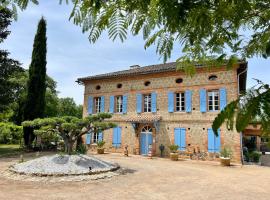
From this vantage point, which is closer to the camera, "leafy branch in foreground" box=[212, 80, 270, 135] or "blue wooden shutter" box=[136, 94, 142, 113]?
"leafy branch in foreground" box=[212, 80, 270, 135]

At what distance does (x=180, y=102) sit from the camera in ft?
63.5

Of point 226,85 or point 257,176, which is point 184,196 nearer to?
point 257,176

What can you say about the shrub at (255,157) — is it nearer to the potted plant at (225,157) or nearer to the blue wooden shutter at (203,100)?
the potted plant at (225,157)

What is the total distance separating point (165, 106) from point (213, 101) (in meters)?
3.69

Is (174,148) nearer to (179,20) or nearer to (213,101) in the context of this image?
(213,101)

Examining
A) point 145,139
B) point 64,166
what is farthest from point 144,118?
point 64,166

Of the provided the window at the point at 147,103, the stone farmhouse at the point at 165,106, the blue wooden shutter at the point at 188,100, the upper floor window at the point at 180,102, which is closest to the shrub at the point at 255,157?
the stone farmhouse at the point at 165,106

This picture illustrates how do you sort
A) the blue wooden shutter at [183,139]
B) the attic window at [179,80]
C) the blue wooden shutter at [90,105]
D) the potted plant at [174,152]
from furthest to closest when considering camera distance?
the blue wooden shutter at [90,105]
the attic window at [179,80]
the blue wooden shutter at [183,139]
the potted plant at [174,152]

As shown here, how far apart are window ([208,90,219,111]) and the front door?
5173 millimetres

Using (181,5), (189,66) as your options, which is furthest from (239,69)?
(181,5)

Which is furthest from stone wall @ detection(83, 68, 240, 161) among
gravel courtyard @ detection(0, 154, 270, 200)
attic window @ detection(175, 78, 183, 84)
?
→ gravel courtyard @ detection(0, 154, 270, 200)

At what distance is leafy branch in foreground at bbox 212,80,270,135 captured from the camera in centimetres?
96

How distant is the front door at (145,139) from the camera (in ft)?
66.7

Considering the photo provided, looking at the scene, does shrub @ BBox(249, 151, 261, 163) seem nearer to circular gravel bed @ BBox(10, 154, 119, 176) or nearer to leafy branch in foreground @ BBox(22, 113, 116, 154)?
circular gravel bed @ BBox(10, 154, 119, 176)
